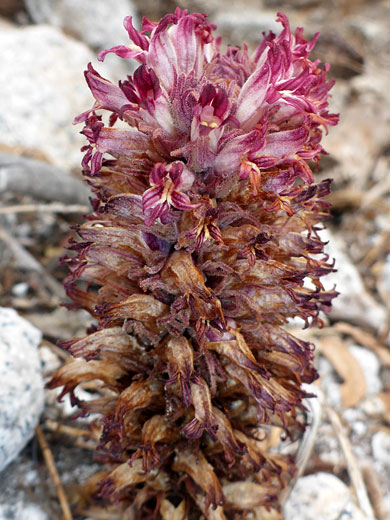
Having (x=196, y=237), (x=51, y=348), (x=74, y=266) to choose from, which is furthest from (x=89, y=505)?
(x=196, y=237)

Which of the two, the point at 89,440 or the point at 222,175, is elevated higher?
the point at 222,175

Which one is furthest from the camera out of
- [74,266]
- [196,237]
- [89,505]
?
[89,505]

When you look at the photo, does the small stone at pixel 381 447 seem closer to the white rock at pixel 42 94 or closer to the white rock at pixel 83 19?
the white rock at pixel 42 94

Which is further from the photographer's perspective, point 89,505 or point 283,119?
point 89,505

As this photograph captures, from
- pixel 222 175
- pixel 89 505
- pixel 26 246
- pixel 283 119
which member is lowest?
pixel 89 505

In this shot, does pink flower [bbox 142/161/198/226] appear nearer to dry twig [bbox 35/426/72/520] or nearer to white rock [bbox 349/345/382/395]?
dry twig [bbox 35/426/72/520]

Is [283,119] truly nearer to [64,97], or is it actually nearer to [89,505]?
[89,505]

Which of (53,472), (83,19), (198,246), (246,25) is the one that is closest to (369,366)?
(53,472)

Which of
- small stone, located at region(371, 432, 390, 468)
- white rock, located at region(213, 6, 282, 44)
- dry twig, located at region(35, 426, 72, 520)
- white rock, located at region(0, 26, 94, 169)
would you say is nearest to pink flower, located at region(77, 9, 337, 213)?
dry twig, located at region(35, 426, 72, 520)

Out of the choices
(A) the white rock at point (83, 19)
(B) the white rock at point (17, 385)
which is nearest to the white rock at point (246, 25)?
(A) the white rock at point (83, 19)
